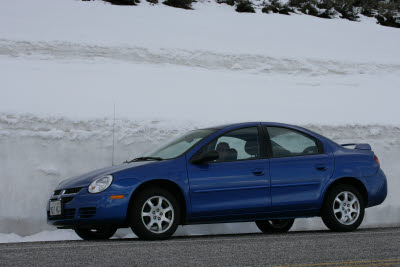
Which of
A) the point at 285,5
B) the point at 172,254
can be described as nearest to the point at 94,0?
the point at 285,5

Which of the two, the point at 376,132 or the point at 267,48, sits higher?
the point at 267,48

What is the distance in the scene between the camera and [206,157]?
7.36 metres

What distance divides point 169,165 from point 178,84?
9.09m

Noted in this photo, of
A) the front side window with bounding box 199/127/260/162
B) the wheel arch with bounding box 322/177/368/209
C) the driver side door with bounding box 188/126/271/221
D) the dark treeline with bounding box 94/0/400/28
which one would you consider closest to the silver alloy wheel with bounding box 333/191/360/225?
the wheel arch with bounding box 322/177/368/209

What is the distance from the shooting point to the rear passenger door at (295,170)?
7883 mm

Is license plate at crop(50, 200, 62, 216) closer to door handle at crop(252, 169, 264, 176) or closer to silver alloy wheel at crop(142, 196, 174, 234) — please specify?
silver alloy wheel at crop(142, 196, 174, 234)

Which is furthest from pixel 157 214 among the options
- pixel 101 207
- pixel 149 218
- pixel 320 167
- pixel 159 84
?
pixel 159 84

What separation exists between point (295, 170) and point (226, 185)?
3.34 ft

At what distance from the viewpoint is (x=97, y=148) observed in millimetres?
12016

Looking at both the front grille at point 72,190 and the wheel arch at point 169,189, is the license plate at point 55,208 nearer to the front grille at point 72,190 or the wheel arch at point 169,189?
the front grille at point 72,190

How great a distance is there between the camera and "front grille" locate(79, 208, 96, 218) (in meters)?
7.09

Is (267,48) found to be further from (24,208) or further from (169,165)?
(169,165)

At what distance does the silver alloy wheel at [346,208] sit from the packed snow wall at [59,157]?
298 centimetres

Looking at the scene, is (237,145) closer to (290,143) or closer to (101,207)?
(290,143)
